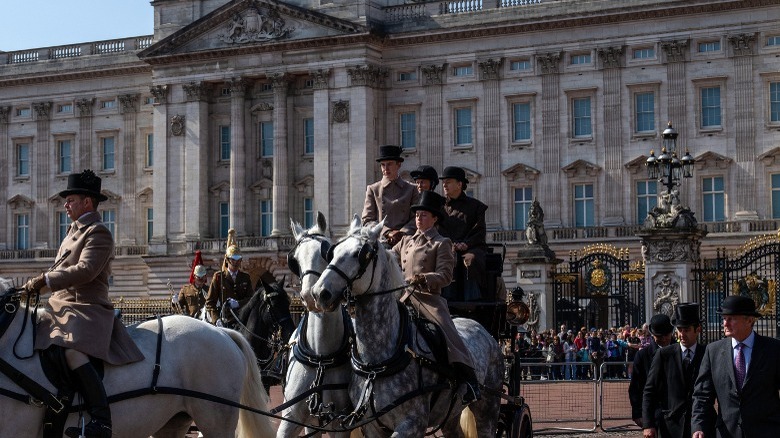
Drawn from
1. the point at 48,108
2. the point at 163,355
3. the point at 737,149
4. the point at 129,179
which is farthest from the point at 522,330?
the point at 48,108

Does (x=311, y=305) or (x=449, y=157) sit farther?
(x=449, y=157)

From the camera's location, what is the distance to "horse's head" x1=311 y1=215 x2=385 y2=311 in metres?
11.8

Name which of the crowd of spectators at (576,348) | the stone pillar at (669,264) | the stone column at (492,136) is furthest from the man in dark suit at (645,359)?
the stone column at (492,136)

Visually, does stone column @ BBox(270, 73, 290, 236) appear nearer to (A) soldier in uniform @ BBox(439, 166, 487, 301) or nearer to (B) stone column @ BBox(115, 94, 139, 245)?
(B) stone column @ BBox(115, 94, 139, 245)

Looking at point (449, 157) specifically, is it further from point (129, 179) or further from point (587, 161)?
point (129, 179)

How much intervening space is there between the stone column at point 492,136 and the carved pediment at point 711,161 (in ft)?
28.5

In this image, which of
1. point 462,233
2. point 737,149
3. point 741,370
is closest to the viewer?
point 741,370

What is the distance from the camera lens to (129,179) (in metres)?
71.2

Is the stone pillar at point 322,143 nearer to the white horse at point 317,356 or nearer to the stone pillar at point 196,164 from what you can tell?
the stone pillar at point 196,164

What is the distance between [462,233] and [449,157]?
154 ft

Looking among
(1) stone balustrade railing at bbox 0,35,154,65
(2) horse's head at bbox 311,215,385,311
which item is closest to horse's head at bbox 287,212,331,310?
(2) horse's head at bbox 311,215,385,311

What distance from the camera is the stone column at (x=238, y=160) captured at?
218ft

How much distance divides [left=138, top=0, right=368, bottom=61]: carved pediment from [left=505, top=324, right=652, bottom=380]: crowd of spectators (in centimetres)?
2718

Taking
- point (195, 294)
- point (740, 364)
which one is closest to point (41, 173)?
point (195, 294)
